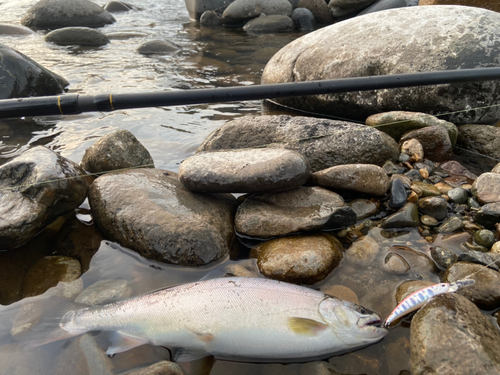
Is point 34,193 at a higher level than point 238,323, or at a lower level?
higher

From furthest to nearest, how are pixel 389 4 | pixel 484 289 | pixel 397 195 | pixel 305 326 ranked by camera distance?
1. pixel 389 4
2. pixel 397 195
3. pixel 484 289
4. pixel 305 326

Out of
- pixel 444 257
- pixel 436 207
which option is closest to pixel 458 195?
pixel 436 207

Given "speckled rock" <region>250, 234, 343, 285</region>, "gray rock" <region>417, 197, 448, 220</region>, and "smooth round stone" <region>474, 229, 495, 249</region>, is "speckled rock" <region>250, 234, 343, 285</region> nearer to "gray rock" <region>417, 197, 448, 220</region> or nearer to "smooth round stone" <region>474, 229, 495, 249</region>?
"gray rock" <region>417, 197, 448, 220</region>

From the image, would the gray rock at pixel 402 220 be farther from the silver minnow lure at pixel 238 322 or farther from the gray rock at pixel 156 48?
the gray rock at pixel 156 48

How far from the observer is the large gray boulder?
502 cm

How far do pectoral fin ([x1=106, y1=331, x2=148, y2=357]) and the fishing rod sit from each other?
2.17 metres

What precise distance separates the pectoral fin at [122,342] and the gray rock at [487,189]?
3264 millimetres

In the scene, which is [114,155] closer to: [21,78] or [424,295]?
[424,295]

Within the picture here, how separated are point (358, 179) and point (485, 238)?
1.18 m

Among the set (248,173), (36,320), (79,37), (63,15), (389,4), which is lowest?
(36,320)

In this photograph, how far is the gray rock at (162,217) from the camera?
301 centimetres

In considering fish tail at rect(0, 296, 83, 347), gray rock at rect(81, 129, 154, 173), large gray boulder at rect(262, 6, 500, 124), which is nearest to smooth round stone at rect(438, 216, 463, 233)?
large gray boulder at rect(262, 6, 500, 124)

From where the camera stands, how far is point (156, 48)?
1031 cm

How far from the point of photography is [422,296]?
7.64 feet
